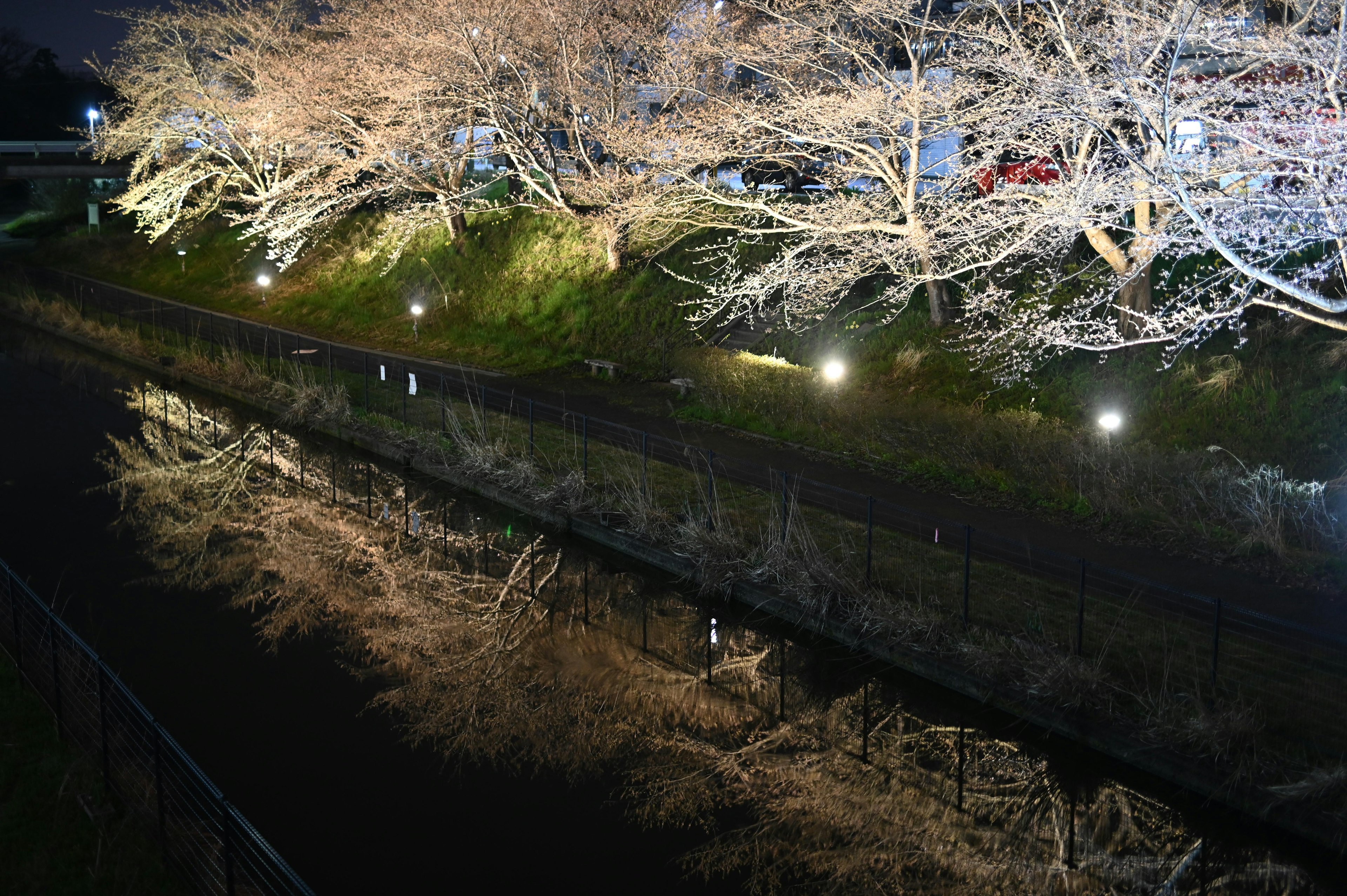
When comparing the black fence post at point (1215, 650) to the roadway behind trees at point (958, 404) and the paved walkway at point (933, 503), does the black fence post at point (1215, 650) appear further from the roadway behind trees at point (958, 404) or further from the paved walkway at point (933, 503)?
the roadway behind trees at point (958, 404)

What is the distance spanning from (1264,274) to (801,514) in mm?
5390

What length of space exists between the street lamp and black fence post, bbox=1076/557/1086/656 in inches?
860

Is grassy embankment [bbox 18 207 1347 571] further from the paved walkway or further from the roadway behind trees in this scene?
the paved walkway

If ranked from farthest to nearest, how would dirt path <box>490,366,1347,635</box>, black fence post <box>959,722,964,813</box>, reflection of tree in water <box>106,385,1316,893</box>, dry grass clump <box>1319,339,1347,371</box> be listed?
dry grass clump <box>1319,339,1347,371</box>, dirt path <box>490,366,1347,635</box>, black fence post <box>959,722,964,813</box>, reflection of tree in water <box>106,385,1316,893</box>

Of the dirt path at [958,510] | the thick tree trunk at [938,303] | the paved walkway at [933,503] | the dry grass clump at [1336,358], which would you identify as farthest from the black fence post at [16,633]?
the dry grass clump at [1336,358]

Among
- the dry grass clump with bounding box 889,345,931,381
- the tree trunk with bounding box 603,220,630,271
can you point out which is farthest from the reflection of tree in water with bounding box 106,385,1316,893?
the tree trunk with bounding box 603,220,630,271

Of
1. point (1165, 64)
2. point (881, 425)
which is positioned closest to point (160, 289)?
point (881, 425)

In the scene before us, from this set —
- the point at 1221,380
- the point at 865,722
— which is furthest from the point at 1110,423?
the point at 865,722

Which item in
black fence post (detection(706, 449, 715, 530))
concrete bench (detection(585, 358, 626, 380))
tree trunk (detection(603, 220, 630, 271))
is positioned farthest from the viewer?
tree trunk (detection(603, 220, 630, 271))

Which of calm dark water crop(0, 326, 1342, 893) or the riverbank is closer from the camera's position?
→ calm dark water crop(0, 326, 1342, 893)

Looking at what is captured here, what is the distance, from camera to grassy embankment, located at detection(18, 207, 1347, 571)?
14.0 meters

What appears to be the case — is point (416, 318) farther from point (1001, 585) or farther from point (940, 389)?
point (1001, 585)

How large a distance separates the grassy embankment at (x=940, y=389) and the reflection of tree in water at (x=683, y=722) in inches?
189

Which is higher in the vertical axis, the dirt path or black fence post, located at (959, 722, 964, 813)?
the dirt path
